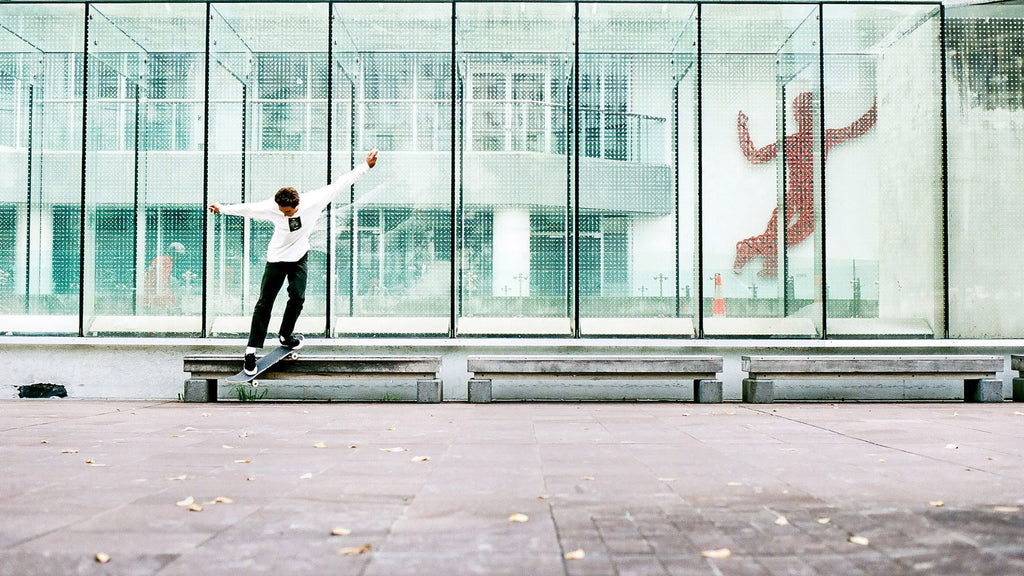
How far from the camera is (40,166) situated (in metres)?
11.7

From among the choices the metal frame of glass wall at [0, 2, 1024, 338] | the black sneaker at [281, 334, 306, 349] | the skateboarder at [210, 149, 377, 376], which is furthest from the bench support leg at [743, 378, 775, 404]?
the black sneaker at [281, 334, 306, 349]

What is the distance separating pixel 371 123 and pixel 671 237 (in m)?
4.46

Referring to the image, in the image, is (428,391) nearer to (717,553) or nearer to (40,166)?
(40,166)

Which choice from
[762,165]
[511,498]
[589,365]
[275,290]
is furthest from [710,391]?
[511,498]

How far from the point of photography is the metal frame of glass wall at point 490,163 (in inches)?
453

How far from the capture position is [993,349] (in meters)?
11.1

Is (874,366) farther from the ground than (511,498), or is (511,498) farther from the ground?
(874,366)

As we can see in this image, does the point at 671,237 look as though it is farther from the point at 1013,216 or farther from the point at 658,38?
the point at 1013,216

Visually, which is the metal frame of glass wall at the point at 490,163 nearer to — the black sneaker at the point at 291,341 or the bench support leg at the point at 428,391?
the bench support leg at the point at 428,391

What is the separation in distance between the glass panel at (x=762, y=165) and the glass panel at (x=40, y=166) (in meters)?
8.70

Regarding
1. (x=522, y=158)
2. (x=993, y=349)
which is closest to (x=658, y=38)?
(x=522, y=158)

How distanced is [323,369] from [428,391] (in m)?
1.30

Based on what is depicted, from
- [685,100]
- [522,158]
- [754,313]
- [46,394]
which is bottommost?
[46,394]

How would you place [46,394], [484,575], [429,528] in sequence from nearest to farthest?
[484,575], [429,528], [46,394]
